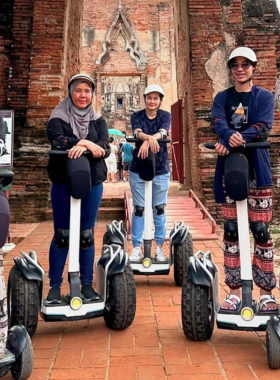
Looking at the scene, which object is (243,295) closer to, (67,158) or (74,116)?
(67,158)

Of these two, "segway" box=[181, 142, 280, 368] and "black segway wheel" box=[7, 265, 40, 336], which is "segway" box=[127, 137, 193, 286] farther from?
"black segway wheel" box=[7, 265, 40, 336]

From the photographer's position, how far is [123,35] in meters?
23.4

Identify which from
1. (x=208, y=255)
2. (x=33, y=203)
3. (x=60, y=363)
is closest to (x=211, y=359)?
→ (x=208, y=255)

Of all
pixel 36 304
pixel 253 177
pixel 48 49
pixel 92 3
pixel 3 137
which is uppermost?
pixel 92 3

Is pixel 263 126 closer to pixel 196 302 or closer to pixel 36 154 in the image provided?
pixel 196 302

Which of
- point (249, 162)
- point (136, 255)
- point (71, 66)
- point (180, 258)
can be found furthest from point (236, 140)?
point (71, 66)

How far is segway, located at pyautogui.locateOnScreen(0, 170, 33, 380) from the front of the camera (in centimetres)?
209

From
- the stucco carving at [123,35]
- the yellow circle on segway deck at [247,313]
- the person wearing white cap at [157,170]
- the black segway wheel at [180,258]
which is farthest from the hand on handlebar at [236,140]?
the stucco carving at [123,35]

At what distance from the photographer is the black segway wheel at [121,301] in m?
2.99

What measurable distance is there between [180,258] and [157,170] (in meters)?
0.88

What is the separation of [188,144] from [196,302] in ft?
22.0

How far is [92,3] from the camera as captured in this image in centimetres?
2370

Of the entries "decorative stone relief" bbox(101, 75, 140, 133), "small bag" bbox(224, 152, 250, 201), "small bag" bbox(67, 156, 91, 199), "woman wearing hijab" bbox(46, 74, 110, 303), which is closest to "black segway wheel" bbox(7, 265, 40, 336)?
"woman wearing hijab" bbox(46, 74, 110, 303)

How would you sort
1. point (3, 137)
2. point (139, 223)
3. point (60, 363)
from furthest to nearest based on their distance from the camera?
point (139, 223) → point (60, 363) → point (3, 137)
